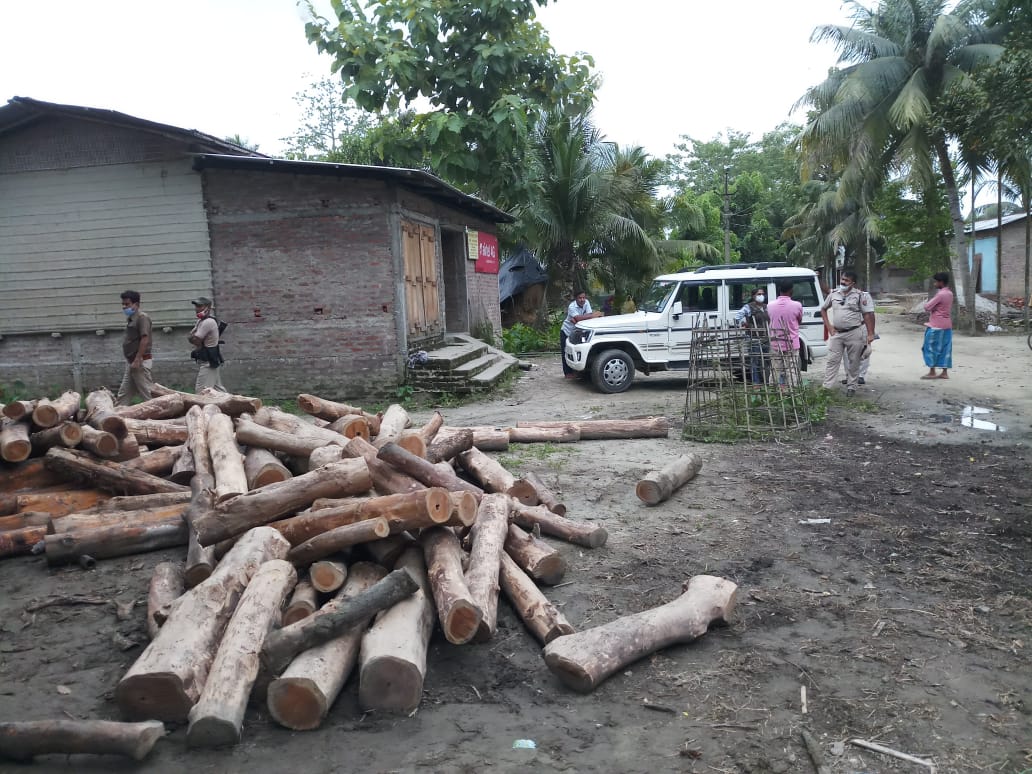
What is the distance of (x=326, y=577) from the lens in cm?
434

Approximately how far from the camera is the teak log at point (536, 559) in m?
5.04

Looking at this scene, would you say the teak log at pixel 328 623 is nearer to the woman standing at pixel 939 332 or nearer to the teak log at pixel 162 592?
the teak log at pixel 162 592

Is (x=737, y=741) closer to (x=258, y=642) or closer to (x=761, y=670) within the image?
(x=761, y=670)

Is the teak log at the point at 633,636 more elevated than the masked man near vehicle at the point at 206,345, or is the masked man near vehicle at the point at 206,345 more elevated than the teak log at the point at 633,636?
the masked man near vehicle at the point at 206,345

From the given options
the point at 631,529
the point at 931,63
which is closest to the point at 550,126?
the point at 931,63

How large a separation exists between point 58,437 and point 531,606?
4.48 metres

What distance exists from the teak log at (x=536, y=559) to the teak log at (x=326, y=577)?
122 centimetres

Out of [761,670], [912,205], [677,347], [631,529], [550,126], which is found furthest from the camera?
[912,205]

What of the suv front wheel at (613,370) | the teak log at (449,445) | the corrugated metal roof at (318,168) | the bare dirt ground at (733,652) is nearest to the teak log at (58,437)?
the bare dirt ground at (733,652)

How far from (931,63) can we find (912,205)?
4.64 metres

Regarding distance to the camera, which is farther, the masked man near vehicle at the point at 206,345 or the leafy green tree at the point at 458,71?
the leafy green tree at the point at 458,71

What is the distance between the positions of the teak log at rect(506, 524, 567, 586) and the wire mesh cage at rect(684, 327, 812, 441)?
4.79m

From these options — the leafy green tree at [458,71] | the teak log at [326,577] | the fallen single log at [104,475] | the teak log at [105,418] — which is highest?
the leafy green tree at [458,71]

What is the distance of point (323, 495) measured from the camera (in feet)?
16.9
